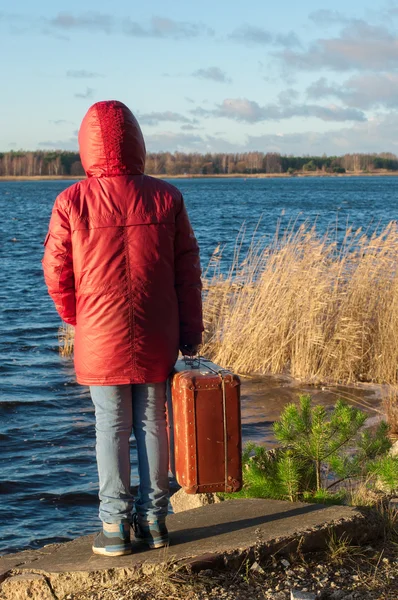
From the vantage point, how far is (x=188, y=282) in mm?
3771

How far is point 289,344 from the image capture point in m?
9.91

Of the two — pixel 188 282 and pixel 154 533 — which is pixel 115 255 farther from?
pixel 154 533

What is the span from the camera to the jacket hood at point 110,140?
357 centimetres

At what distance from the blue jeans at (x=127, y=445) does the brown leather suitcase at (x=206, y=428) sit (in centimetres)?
8

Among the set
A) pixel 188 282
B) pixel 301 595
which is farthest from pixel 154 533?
pixel 188 282

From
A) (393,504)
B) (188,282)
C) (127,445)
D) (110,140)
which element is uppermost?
(110,140)

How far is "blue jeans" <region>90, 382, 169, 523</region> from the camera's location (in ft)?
12.1

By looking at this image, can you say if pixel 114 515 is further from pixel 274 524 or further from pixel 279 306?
pixel 279 306

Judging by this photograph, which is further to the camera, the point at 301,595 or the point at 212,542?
the point at 212,542

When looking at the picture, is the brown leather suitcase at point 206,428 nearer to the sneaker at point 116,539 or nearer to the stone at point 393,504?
the sneaker at point 116,539

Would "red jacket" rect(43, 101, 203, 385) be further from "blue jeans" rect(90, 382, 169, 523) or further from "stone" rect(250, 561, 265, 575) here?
"stone" rect(250, 561, 265, 575)

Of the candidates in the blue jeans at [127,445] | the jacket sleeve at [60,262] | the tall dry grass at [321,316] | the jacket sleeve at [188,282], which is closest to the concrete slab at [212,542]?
the blue jeans at [127,445]

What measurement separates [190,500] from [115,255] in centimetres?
228

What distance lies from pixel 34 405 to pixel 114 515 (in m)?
6.07
